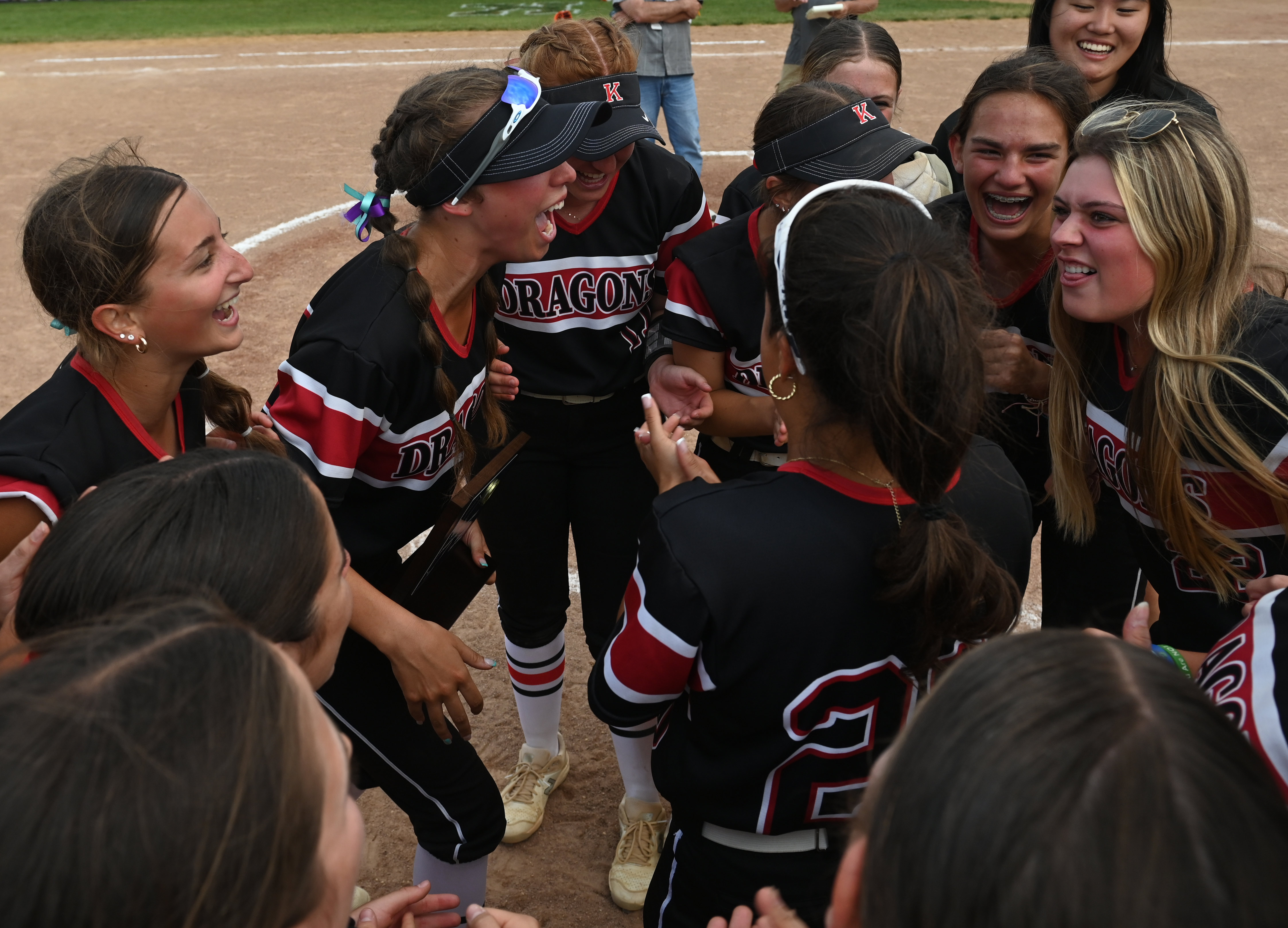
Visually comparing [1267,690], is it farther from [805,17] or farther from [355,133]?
[355,133]

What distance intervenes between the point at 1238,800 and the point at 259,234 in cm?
780

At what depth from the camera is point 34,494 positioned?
190cm

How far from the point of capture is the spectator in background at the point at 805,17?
6645 mm

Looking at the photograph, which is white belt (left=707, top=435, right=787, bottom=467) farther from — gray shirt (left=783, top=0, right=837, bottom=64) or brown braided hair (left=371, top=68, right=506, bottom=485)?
gray shirt (left=783, top=0, right=837, bottom=64)

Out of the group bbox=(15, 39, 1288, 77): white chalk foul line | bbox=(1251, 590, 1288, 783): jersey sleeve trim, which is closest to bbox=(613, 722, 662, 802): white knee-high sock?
bbox=(1251, 590, 1288, 783): jersey sleeve trim

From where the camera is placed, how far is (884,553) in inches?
63.0

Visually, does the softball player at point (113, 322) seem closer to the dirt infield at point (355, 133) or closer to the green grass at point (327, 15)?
the dirt infield at point (355, 133)

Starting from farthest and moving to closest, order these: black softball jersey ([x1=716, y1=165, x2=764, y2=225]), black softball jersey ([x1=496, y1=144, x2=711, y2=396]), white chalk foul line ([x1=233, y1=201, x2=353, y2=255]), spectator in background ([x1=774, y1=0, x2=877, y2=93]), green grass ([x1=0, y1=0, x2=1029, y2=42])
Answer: green grass ([x1=0, y1=0, x2=1029, y2=42]), white chalk foul line ([x1=233, y1=201, x2=353, y2=255]), spectator in background ([x1=774, y1=0, x2=877, y2=93]), black softball jersey ([x1=716, y1=165, x2=764, y2=225]), black softball jersey ([x1=496, y1=144, x2=711, y2=396])

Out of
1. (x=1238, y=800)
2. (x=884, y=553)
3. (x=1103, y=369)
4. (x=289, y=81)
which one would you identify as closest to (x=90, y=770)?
(x=1238, y=800)

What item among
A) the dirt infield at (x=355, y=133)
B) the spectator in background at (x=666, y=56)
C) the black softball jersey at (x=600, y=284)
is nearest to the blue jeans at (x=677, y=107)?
the spectator in background at (x=666, y=56)

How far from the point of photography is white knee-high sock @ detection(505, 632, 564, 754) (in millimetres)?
3186

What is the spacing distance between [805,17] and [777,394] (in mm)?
6015

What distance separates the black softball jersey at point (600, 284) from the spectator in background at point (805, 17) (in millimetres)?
3844

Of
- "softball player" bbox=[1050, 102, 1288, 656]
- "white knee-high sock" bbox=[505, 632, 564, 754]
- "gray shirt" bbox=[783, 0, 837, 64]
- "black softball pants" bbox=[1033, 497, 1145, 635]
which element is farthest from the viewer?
"gray shirt" bbox=[783, 0, 837, 64]
